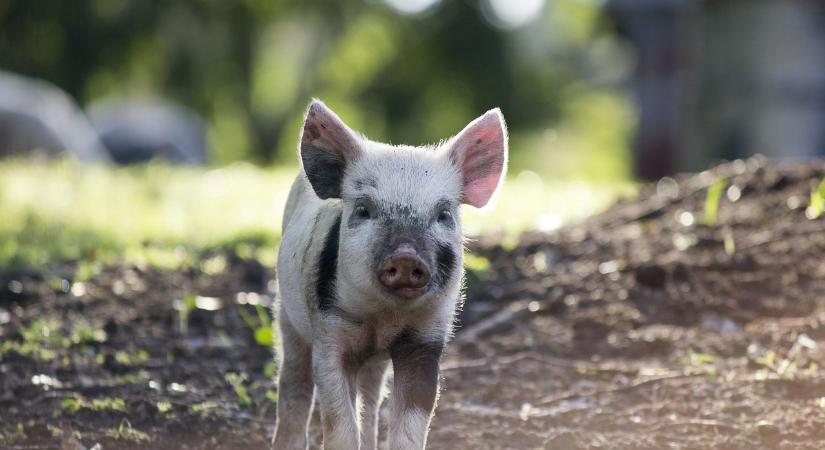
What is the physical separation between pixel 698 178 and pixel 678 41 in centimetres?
808

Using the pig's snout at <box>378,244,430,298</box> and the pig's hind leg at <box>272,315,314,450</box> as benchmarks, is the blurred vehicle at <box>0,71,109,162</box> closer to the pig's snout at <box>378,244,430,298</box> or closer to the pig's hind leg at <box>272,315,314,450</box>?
the pig's hind leg at <box>272,315,314,450</box>

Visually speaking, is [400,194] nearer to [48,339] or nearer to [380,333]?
[380,333]

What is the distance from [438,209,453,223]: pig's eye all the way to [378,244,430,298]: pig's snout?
37 cm

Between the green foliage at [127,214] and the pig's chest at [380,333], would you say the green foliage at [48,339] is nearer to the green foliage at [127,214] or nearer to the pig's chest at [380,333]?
the green foliage at [127,214]

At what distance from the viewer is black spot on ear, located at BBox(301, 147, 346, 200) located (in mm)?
4777

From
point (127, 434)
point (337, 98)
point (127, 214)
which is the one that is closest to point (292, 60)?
point (337, 98)

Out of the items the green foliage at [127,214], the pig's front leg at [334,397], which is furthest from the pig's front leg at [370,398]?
the green foliage at [127,214]

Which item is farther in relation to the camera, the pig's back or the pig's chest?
the pig's back

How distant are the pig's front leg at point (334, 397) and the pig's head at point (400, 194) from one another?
253 millimetres

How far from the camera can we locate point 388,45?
125ft

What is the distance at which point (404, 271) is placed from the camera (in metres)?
4.16

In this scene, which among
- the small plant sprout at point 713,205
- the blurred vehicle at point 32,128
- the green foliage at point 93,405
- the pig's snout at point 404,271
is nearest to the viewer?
the pig's snout at point 404,271

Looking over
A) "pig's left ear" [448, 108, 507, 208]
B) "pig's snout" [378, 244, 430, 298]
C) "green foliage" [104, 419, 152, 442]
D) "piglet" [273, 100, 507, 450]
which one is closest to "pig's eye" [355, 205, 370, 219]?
"piglet" [273, 100, 507, 450]

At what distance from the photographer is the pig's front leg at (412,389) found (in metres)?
4.46
